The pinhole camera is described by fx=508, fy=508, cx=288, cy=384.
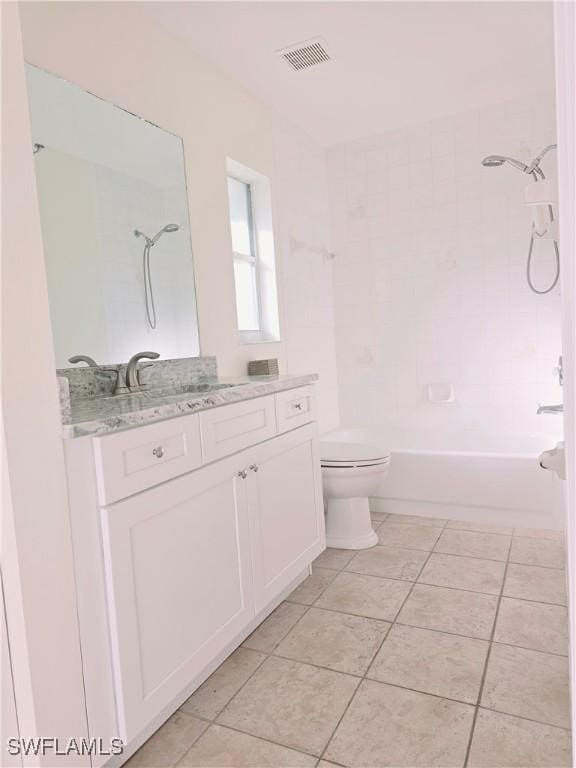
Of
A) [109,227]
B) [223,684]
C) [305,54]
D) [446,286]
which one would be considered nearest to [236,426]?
[223,684]

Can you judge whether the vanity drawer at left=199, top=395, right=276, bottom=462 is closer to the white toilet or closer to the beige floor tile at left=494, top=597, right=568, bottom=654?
the white toilet

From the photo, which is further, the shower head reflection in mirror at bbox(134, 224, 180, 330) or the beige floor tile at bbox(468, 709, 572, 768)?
the shower head reflection in mirror at bbox(134, 224, 180, 330)

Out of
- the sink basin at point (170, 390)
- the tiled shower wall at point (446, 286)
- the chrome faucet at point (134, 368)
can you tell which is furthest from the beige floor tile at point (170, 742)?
the tiled shower wall at point (446, 286)

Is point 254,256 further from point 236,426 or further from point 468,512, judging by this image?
point 468,512

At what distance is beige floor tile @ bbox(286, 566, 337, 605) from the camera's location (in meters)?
2.07

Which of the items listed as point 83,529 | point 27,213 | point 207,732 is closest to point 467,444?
point 207,732

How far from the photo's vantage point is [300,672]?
1.61 meters

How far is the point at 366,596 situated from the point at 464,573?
1.55ft

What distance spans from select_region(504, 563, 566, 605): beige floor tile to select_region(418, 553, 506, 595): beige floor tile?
0.04 metres

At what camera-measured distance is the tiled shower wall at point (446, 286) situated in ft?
10.2

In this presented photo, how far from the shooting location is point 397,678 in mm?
1553

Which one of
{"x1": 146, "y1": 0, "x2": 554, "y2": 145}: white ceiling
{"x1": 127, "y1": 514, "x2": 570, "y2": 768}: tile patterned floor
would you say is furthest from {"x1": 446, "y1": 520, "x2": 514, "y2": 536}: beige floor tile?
{"x1": 146, "y1": 0, "x2": 554, "y2": 145}: white ceiling

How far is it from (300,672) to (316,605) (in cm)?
41

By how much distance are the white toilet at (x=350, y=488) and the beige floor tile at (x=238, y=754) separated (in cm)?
125
